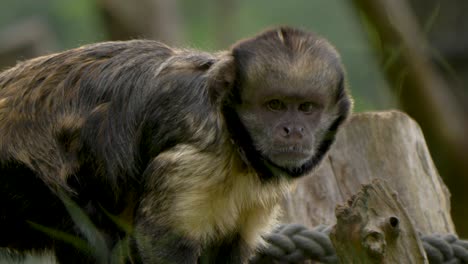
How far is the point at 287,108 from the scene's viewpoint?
5.25 metres

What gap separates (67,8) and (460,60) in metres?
10.4

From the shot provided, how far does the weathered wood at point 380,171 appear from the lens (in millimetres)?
5746

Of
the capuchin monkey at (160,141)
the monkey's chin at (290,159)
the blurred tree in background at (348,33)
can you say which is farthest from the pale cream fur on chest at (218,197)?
the blurred tree in background at (348,33)

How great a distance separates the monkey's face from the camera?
17.1 ft

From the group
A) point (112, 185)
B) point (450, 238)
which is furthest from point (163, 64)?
point (450, 238)

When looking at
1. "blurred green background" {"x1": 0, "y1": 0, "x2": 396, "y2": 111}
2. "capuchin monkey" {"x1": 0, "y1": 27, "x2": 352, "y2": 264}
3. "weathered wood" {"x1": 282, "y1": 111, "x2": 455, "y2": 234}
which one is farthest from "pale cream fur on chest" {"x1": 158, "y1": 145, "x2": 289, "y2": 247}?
"blurred green background" {"x1": 0, "y1": 0, "x2": 396, "y2": 111}

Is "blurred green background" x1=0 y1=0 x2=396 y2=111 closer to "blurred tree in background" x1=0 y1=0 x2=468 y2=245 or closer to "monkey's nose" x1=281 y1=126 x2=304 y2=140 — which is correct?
"blurred tree in background" x1=0 y1=0 x2=468 y2=245

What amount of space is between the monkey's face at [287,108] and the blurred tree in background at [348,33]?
0.65 m

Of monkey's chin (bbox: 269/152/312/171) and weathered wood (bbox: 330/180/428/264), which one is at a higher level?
weathered wood (bbox: 330/180/428/264)

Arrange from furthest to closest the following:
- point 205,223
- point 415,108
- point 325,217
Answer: point 415,108 < point 325,217 < point 205,223

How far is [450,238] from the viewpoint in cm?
536

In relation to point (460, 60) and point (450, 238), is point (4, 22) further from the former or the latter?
point (450, 238)

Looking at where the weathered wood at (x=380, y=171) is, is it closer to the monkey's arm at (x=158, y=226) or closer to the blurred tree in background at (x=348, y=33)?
the blurred tree in background at (x=348, y=33)

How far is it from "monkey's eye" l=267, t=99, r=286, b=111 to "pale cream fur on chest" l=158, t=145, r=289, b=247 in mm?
313
